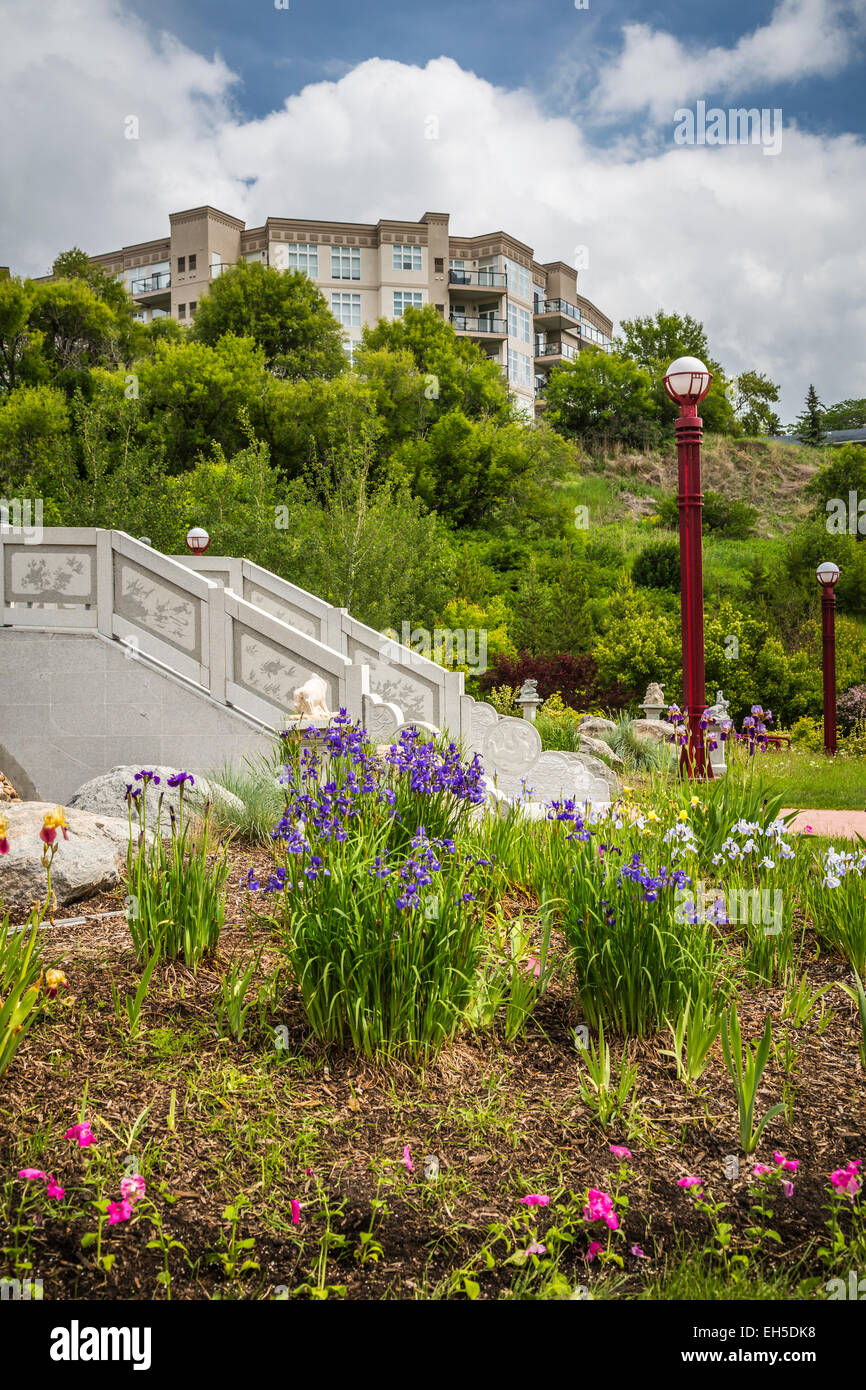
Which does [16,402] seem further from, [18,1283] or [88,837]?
[18,1283]

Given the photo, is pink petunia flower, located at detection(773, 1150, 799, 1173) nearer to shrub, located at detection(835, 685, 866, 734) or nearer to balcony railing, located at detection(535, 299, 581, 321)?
shrub, located at detection(835, 685, 866, 734)

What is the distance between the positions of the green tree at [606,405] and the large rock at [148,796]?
4086 centimetres

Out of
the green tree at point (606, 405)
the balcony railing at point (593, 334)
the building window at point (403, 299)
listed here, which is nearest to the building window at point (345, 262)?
the building window at point (403, 299)

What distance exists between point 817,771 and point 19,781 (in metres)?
10.4

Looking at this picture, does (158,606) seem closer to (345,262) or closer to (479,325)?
(345,262)

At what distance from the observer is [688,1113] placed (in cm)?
357

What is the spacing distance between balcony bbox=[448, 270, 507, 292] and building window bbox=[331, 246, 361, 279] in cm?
547

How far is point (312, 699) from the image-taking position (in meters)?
8.74

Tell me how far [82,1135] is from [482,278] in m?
56.7


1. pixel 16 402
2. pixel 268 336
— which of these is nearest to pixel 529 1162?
pixel 16 402

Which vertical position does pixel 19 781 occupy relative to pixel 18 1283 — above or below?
above

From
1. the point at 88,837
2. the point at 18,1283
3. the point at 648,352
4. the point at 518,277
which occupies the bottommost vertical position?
the point at 18,1283

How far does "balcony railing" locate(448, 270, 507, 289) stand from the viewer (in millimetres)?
53656

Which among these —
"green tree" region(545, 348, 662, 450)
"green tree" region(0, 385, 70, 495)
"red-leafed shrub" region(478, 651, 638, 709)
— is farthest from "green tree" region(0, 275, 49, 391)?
"green tree" region(545, 348, 662, 450)
